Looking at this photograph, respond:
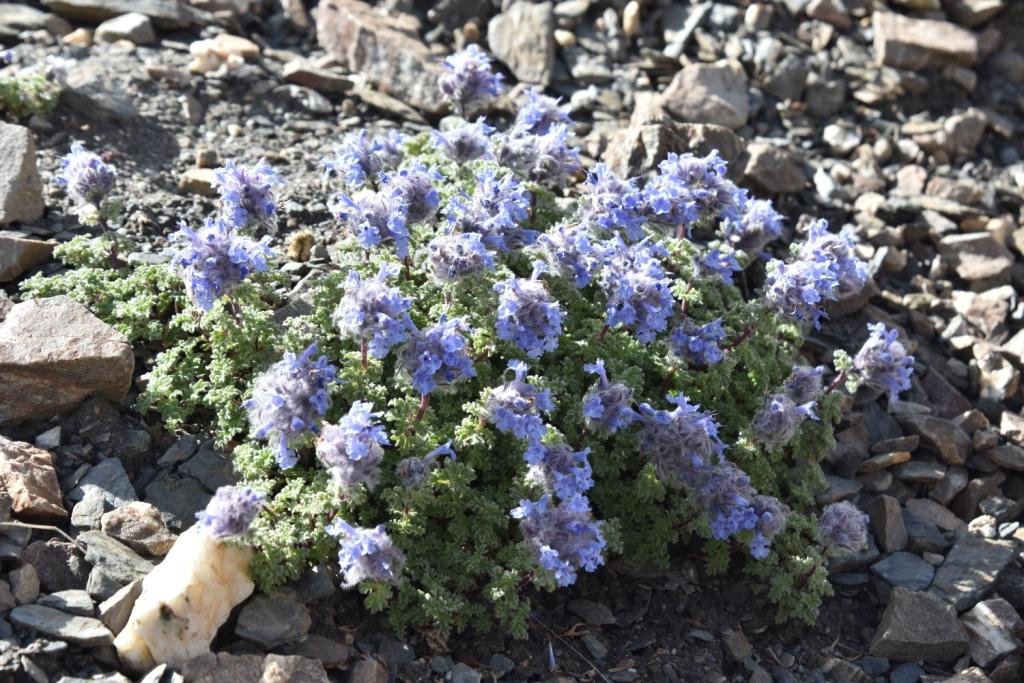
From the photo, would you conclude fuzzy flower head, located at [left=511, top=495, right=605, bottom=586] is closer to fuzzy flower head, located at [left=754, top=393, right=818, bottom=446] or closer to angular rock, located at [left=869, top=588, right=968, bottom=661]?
fuzzy flower head, located at [left=754, top=393, right=818, bottom=446]

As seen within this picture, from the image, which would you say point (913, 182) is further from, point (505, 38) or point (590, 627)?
point (590, 627)

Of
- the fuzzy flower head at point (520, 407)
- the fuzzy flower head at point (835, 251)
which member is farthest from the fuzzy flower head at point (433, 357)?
the fuzzy flower head at point (835, 251)

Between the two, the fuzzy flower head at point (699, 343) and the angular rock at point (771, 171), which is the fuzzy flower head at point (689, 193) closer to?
the fuzzy flower head at point (699, 343)

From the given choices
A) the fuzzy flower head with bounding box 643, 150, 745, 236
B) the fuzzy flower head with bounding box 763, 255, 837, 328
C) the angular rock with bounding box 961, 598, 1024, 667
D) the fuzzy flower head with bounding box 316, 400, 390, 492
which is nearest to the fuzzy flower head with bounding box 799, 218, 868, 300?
the fuzzy flower head with bounding box 763, 255, 837, 328

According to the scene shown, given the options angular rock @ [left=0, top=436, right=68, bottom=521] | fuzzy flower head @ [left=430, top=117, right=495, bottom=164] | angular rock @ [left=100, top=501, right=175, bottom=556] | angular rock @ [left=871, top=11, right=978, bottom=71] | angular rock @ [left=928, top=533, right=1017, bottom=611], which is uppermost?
fuzzy flower head @ [left=430, top=117, right=495, bottom=164]


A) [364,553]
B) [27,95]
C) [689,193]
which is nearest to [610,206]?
[689,193]

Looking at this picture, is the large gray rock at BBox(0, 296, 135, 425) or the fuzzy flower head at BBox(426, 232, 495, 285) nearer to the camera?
the fuzzy flower head at BBox(426, 232, 495, 285)
